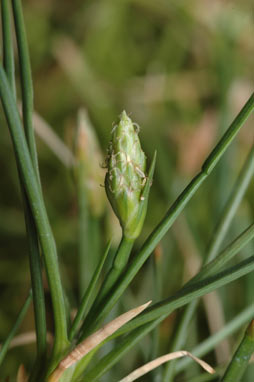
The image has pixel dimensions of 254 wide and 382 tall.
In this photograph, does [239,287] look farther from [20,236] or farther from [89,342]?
[89,342]

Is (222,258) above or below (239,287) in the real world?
above

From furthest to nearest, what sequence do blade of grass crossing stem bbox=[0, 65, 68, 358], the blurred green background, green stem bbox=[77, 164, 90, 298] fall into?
1. the blurred green background
2. green stem bbox=[77, 164, 90, 298]
3. blade of grass crossing stem bbox=[0, 65, 68, 358]

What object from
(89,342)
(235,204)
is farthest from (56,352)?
(235,204)

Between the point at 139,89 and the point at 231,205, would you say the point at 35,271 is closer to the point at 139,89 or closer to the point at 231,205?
the point at 231,205

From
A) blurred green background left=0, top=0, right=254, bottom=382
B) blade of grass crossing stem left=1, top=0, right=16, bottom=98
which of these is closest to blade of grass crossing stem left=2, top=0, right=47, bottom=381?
blade of grass crossing stem left=1, top=0, right=16, bottom=98

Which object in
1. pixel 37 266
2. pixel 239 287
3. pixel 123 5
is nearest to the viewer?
pixel 37 266

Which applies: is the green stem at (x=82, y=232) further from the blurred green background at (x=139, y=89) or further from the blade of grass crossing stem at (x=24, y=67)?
the blurred green background at (x=139, y=89)

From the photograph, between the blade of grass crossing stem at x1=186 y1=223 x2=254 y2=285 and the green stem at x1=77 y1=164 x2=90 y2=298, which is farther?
the green stem at x1=77 y1=164 x2=90 y2=298

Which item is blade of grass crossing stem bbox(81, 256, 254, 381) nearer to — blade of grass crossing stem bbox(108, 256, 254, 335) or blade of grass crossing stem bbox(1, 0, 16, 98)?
blade of grass crossing stem bbox(108, 256, 254, 335)
